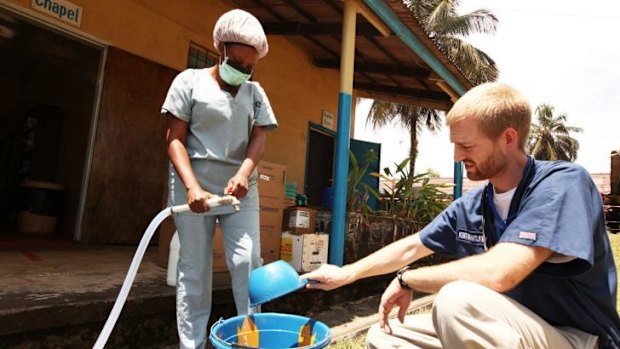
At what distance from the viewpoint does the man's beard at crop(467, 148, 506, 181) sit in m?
1.54

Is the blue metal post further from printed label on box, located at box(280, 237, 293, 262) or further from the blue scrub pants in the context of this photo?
the blue scrub pants

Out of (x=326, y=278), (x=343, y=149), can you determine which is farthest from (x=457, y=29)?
(x=326, y=278)

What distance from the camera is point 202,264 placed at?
221 centimetres

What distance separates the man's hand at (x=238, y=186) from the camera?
81.3 inches

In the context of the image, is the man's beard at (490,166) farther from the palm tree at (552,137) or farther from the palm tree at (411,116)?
the palm tree at (552,137)

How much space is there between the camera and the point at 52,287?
2.59 m

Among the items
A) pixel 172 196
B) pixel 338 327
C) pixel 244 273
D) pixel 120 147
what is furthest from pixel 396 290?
pixel 120 147

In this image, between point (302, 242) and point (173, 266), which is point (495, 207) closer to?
point (173, 266)

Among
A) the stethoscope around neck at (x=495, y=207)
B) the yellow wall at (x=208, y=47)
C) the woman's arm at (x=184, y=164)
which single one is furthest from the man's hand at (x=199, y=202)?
the yellow wall at (x=208, y=47)

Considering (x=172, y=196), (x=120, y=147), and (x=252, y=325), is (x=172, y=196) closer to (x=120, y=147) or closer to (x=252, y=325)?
(x=252, y=325)

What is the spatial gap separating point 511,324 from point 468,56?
22664 mm

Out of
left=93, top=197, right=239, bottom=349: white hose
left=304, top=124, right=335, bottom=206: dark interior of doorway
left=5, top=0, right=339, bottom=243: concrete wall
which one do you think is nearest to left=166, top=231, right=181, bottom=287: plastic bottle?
left=93, top=197, right=239, bottom=349: white hose

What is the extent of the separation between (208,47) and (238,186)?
14.0ft

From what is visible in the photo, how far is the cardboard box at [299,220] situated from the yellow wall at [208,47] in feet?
6.94
